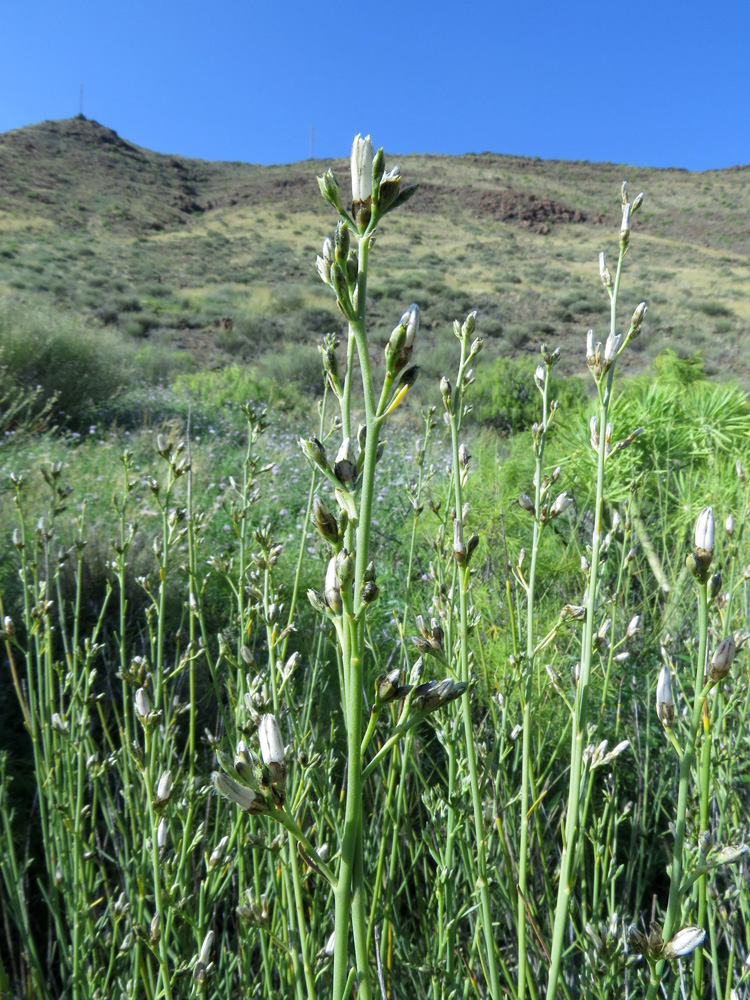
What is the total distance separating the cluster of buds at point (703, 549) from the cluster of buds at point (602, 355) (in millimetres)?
325

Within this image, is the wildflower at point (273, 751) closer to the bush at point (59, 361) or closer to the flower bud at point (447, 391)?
the flower bud at point (447, 391)

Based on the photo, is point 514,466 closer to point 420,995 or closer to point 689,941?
point 420,995

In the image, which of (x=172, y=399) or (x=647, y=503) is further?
(x=172, y=399)

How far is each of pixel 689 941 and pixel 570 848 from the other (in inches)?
6.5

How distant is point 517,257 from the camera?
82.1ft

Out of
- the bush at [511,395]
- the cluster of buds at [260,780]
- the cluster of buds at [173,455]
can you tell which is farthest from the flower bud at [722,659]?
the bush at [511,395]

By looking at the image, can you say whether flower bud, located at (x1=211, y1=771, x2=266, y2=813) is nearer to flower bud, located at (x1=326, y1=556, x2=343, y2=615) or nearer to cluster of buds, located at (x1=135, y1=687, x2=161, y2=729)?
flower bud, located at (x1=326, y1=556, x2=343, y2=615)

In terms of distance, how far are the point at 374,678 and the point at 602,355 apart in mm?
1423

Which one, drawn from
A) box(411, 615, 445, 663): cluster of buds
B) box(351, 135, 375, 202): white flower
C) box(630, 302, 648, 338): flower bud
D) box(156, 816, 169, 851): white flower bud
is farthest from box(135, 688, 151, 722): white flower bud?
box(630, 302, 648, 338): flower bud

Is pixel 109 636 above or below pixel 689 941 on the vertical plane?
below

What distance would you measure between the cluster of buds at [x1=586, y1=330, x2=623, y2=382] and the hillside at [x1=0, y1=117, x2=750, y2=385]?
1018 centimetres

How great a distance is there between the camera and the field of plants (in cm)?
57

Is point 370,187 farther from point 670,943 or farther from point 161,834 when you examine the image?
point 161,834

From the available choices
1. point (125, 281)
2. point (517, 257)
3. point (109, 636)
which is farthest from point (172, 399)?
point (517, 257)
